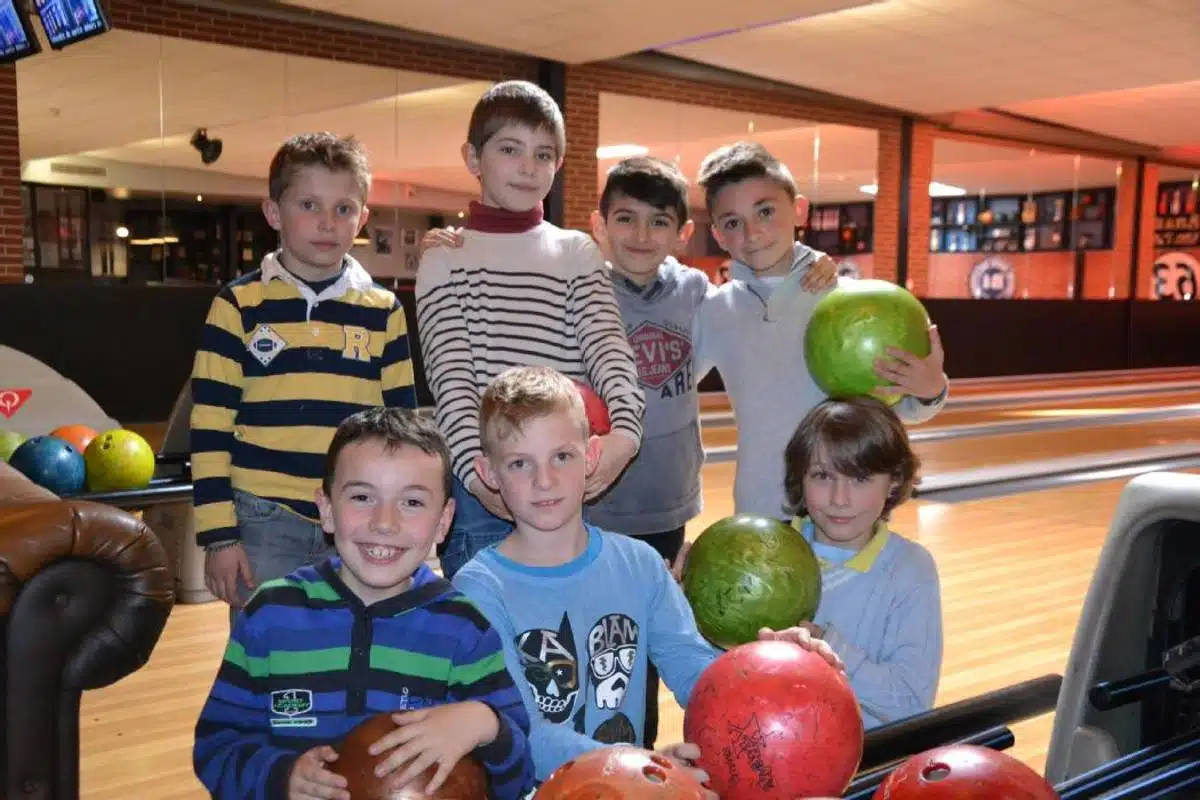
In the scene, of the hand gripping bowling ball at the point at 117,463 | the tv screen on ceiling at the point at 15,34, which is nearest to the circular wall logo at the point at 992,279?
the tv screen on ceiling at the point at 15,34

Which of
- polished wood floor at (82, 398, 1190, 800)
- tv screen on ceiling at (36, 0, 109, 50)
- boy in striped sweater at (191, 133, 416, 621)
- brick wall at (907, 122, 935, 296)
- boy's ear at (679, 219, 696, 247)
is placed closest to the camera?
boy in striped sweater at (191, 133, 416, 621)

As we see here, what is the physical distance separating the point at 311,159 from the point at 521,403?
0.72 meters

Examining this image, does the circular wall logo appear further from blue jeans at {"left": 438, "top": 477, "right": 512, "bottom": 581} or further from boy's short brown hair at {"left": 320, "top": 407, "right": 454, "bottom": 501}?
boy's short brown hair at {"left": 320, "top": 407, "right": 454, "bottom": 501}

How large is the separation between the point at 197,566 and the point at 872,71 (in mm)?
8114

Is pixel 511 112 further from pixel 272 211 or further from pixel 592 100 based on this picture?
pixel 592 100

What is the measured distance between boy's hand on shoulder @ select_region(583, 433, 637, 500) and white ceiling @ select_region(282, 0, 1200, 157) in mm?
6237

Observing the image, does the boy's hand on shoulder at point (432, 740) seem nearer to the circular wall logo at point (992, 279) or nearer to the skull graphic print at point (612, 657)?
the skull graphic print at point (612, 657)

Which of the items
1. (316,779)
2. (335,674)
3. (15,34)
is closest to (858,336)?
(335,674)

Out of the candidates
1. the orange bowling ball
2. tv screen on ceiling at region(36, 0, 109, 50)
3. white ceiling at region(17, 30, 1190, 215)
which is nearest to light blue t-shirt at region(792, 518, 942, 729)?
the orange bowling ball

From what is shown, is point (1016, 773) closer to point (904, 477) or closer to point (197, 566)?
point (904, 477)

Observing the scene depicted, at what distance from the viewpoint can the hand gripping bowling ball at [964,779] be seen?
2.86ft

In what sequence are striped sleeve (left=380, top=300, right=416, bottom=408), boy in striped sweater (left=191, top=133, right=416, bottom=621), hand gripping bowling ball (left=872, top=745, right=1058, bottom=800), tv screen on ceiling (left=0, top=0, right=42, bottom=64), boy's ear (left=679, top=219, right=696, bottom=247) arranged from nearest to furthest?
1. hand gripping bowling ball (left=872, top=745, right=1058, bottom=800)
2. boy in striped sweater (left=191, top=133, right=416, bottom=621)
3. striped sleeve (left=380, top=300, right=416, bottom=408)
4. boy's ear (left=679, top=219, right=696, bottom=247)
5. tv screen on ceiling (left=0, top=0, right=42, bottom=64)

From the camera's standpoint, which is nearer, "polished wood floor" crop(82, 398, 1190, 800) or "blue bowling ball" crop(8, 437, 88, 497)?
"polished wood floor" crop(82, 398, 1190, 800)

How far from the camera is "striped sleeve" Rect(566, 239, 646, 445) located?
1808mm
